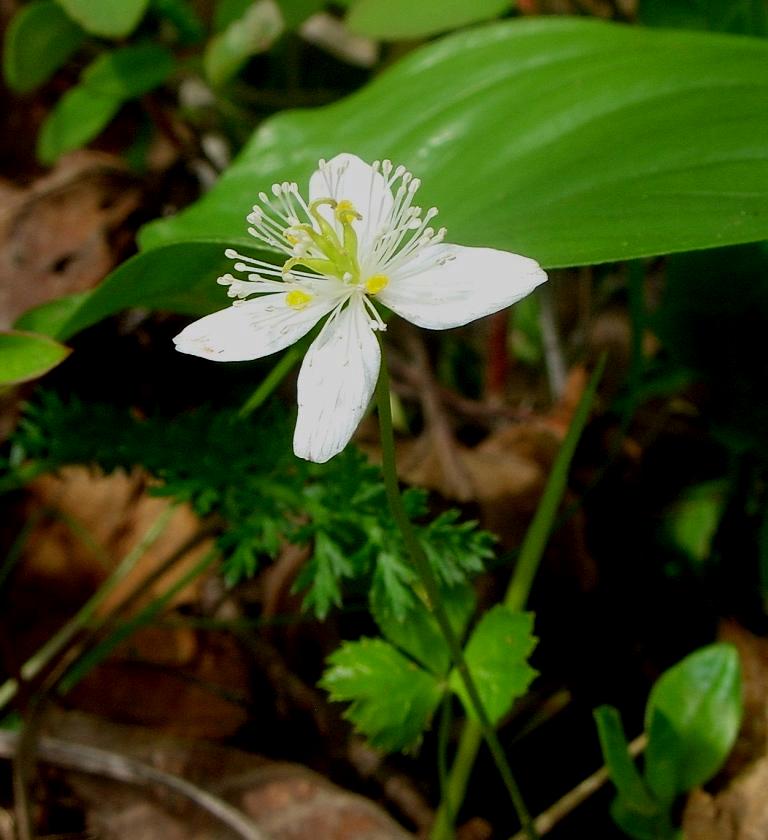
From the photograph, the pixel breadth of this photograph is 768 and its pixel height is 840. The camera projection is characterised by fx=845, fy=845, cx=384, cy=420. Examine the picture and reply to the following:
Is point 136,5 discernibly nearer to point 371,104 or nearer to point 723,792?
point 371,104

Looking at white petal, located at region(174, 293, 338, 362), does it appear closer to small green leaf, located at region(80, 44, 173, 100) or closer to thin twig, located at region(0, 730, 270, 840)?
thin twig, located at region(0, 730, 270, 840)

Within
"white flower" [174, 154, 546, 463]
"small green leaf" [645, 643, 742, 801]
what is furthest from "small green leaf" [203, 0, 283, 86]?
"small green leaf" [645, 643, 742, 801]

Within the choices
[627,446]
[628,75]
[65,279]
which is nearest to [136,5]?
[65,279]

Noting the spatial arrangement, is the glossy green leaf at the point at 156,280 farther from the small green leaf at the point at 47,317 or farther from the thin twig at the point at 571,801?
the thin twig at the point at 571,801

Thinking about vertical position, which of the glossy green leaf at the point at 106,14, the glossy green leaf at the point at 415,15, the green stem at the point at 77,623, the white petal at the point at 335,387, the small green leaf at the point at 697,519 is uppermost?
the glossy green leaf at the point at 106,14

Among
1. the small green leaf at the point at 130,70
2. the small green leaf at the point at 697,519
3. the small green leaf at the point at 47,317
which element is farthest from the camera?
the small green leaf at the point at 130,70

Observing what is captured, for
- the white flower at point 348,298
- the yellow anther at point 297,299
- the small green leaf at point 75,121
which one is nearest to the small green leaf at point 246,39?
the small green leaf at point 75,121

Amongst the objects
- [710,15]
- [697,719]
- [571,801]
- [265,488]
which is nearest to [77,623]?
[265,488]
